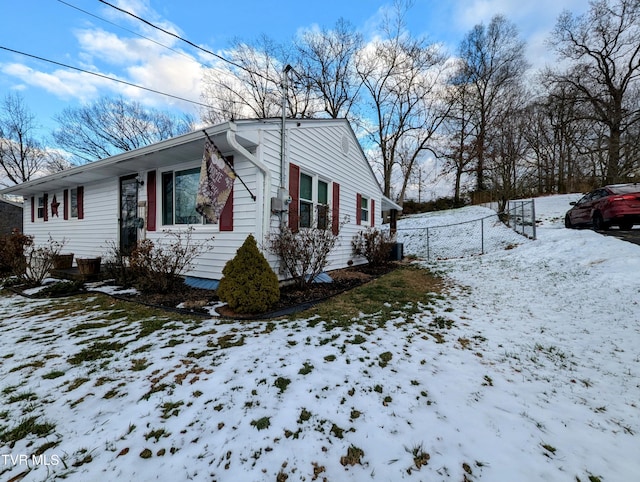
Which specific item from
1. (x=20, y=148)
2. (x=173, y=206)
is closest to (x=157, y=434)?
(x=173, y=206)

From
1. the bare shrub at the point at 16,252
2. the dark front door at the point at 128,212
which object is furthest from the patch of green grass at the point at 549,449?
the bare shrub at the point at 16,252

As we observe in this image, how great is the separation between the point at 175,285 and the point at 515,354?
5.69m

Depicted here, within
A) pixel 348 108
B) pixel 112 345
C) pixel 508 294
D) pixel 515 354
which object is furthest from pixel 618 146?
pixel 112 345

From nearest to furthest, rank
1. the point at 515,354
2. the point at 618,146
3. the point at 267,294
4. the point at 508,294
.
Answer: the point at 515,354, the point at 267,294, the point at 508,294, the point at 618,146

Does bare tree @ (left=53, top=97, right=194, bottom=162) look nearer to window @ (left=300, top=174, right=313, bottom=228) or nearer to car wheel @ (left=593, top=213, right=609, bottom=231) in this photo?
window @ (left=300, top=174, right=313, bottom=228)

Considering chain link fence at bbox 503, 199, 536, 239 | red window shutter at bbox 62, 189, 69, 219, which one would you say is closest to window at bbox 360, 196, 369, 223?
chain link fence at bbox 503, 199, 536, 239

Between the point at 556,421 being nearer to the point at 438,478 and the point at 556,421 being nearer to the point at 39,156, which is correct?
the point at 438,478

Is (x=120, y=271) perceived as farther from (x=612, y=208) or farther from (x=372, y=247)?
(x=612, y=208)

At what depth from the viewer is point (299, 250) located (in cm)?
532

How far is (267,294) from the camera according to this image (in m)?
4.19

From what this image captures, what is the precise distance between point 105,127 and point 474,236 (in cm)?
2573

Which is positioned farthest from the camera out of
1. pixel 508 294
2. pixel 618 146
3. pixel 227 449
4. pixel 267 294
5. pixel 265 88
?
pixel 265 88

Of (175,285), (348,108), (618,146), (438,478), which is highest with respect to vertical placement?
(348,108)

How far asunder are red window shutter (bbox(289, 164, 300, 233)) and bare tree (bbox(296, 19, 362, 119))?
16.0m
